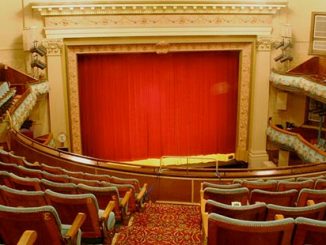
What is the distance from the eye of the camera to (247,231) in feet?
10.2

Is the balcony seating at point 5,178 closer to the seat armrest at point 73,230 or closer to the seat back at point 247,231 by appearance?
the seat armrest at point 73,230

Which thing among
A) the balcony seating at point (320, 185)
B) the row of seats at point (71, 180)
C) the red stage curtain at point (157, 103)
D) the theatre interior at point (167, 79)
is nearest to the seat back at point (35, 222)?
the row of seats at point (71, 180)

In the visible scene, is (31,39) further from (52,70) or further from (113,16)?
(113,16)

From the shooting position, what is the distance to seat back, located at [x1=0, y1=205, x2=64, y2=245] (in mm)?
3206

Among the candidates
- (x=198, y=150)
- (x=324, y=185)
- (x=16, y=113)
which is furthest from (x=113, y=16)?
(x=324, y=185)

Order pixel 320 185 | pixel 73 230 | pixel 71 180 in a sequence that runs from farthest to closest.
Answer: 1. pixel 320 185
2. pixel 71 180
3. pixel 73 230

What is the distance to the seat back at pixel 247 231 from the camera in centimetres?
307

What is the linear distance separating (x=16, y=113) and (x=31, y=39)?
11.9 ft

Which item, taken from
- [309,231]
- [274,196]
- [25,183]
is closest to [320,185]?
[274,196]

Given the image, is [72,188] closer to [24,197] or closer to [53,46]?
[24,197]

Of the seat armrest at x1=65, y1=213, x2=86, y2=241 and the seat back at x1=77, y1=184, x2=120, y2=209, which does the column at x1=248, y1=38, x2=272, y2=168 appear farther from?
the seat armrest at x1=65, y1=213, x2=86, y2=241

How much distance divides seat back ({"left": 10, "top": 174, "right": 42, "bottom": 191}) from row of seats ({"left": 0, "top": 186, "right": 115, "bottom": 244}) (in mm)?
559

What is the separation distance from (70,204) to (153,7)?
9581 mm

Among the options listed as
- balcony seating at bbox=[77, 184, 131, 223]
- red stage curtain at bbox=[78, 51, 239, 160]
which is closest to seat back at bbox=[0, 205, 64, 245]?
balcony seating at bbox=[77, 184, 131, 223]
